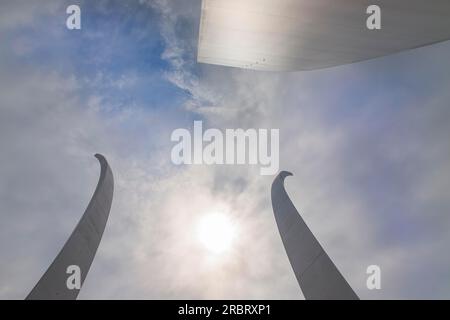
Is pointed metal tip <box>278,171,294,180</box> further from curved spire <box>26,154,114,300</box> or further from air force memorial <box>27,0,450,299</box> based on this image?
curved spire <box>26,154,114,300</box>

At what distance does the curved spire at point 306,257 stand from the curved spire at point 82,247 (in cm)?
749

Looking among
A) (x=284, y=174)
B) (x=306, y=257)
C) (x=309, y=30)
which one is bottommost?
(x=306, y=257)

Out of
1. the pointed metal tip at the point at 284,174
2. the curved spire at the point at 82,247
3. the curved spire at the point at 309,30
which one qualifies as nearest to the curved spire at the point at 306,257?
the pointed metal tip at the point at 284,174

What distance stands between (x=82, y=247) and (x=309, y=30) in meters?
10.2

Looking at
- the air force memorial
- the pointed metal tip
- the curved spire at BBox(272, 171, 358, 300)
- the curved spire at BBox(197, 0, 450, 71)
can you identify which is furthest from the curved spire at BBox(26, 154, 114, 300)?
the pointed metal tip

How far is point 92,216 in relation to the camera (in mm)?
13672

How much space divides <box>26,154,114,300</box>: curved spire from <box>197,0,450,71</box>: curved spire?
21.3 ft

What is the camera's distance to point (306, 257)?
14.2 meters

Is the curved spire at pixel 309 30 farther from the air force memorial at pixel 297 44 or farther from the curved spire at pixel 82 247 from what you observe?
the curved spire at pixel 82 247

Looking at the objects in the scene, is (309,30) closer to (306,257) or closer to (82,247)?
(306,257)

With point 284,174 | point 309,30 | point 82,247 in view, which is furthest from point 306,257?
point 309,30

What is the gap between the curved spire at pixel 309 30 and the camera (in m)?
10.9

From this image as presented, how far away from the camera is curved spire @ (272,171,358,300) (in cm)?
1235
